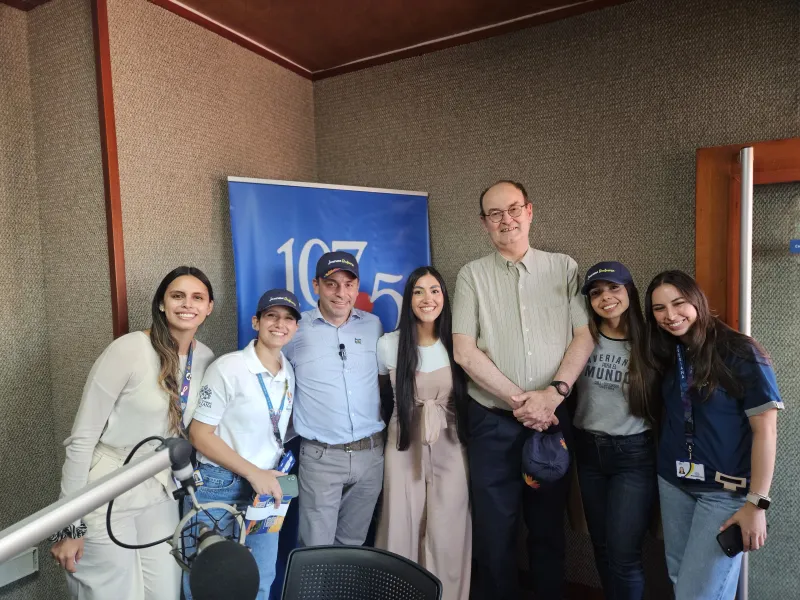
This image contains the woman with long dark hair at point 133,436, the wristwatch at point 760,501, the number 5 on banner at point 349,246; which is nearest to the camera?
the wristwatch at point 760,501

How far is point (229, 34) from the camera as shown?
276 cm

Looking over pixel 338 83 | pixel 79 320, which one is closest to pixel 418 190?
pixel 338 83

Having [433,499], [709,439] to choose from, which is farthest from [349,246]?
[709,439]

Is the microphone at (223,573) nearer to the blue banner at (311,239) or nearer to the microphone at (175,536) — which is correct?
the microphone at (175,536)

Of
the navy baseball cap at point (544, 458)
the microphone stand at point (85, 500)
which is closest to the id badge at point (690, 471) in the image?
the navy baseball cap at point (544, 458)

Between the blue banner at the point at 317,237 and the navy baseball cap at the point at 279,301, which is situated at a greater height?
the blue banner at the point at 317,237

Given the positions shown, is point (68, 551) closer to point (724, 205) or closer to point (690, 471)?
point (690, 471)

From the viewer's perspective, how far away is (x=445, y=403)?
226 centimetres

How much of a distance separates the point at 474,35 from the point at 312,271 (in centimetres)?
152

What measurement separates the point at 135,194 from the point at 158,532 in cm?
136

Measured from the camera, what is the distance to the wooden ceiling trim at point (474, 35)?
258 cm

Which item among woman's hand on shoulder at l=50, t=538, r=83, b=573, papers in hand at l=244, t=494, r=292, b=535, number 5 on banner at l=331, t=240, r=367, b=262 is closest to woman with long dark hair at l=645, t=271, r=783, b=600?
papers in hand at l=244, t=494, r=292, b=535

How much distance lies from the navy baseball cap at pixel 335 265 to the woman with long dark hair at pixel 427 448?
10.1 inches

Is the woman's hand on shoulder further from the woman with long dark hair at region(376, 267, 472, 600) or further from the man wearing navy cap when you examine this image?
the woman with long dark hair at region(376, 267, 472, 600)
